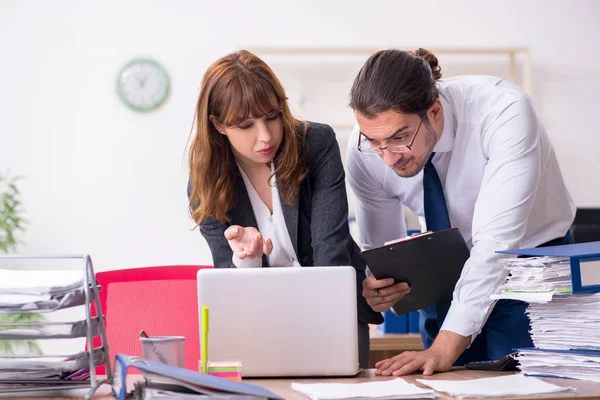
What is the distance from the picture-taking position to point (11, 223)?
401cm

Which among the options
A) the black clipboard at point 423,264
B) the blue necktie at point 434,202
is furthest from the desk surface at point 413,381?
the blue necktie at point 434,202

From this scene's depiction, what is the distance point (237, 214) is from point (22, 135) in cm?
278

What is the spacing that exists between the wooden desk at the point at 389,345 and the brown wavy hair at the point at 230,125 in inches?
48.2

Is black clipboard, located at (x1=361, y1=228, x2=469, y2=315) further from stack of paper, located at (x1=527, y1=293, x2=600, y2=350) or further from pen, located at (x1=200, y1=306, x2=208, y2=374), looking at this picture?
pen, located at (x1=200, y1=306, x2=208, y2=374)

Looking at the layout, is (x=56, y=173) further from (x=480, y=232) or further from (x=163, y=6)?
(x=480, y=232)

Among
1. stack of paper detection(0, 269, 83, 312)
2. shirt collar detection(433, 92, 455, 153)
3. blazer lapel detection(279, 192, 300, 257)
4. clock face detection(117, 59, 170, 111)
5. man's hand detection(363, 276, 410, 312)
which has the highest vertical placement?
clock face detection(117, 59, 170, 111)

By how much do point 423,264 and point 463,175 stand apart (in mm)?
304

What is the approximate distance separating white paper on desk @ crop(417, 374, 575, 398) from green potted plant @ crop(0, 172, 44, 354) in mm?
2912

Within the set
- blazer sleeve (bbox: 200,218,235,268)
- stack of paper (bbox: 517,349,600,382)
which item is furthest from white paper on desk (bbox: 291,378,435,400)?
blazer sleeve (bbox: 200,218,235,268)

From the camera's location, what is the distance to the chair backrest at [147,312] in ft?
6.38

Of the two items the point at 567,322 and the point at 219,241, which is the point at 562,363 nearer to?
the point at 567,322

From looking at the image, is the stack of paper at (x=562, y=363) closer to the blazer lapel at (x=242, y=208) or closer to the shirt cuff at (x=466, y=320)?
the shirt cuff at (x=466, y=320)

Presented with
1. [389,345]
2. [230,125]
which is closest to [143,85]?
[389,345]

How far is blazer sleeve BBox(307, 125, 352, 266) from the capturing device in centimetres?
171
